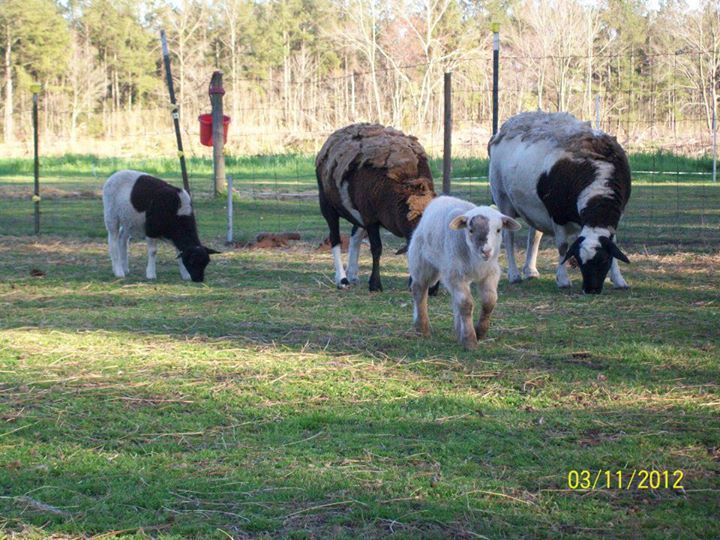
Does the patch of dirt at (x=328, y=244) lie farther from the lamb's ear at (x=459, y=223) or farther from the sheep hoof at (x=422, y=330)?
the lamb's ear at (x=459, y=223)

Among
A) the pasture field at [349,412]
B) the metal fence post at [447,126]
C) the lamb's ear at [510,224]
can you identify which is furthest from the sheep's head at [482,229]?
the metal fence post at [447,126]

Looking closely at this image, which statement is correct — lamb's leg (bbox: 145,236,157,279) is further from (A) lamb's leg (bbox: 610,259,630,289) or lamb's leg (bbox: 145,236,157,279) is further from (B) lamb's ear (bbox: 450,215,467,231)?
(B) lamb's ear (bbox: 450,215,467,231)

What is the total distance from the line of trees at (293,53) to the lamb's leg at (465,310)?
3005cm

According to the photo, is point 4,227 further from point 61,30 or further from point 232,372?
Answer: point 61,30

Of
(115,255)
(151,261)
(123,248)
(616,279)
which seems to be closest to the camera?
(616,279)

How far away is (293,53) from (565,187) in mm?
60797

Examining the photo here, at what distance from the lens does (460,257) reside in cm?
812

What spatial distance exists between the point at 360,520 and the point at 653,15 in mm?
61057

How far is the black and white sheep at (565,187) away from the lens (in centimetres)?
1065

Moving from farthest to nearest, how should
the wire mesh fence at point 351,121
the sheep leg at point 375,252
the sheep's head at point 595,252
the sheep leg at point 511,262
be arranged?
the wire mesh fence at point 351,121 → the sheep leg at point 511,262 → the sheep leg at point 375,252 → the sheep's head at point 595,252

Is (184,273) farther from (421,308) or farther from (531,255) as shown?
(421,308)

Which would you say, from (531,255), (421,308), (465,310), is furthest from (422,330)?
(531,255)

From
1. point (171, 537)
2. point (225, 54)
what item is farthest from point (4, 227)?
point (225, 54)

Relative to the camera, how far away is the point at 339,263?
12062mm
